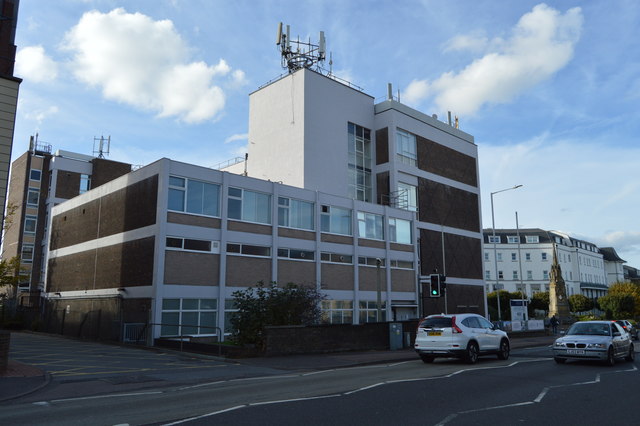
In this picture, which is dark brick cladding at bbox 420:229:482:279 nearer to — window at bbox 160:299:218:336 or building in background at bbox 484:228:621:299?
window at bbox 160:299:218:336

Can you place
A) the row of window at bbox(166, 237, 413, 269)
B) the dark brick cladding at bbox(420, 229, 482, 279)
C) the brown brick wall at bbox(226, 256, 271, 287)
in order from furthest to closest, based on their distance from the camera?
1. the dark brick cladding at bbox(420, 229, 482, 279)
2. the brown brick wall at bbox(226, 256, 271, 287)
3. the row of window at bbox(166, 237, 413, 269)

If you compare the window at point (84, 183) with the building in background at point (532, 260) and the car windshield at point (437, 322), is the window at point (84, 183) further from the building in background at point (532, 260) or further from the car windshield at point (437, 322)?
the building in background at point (532, 260)

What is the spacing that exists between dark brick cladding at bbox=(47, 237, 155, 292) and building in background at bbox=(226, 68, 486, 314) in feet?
48.8

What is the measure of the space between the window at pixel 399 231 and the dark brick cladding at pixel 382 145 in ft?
19.1

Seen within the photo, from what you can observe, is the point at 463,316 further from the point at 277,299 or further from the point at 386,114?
the point at 386,114

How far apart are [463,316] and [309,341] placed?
6.60 m

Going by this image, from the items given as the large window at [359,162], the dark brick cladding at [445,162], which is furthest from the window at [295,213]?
the dark brick cladding at [445,162]

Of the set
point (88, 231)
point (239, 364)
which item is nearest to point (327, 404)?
point (239, 364)

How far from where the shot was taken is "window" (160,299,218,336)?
25.5 metres

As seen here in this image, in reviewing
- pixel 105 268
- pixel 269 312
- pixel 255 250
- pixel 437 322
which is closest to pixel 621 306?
pixel 255 250

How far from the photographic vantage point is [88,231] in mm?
33156

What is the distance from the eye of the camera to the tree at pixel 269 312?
2061 centimetres

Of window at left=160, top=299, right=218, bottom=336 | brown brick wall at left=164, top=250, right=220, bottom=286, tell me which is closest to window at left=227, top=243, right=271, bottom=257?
brown brick wall at left=164, top=250, right=220, bottom=286

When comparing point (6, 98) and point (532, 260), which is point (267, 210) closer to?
point (6, 98)
